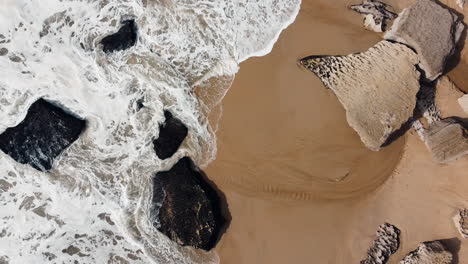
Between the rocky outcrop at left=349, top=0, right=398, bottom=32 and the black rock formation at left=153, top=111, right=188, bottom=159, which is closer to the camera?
the black rock formation at left=153, top=111, right=188, bottom=159

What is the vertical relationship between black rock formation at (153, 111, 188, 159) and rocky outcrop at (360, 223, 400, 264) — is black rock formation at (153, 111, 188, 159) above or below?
above

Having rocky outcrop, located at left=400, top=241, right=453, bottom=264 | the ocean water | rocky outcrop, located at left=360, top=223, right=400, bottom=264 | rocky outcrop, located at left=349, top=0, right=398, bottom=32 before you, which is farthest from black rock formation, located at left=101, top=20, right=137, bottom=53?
rocky outcrop, located at left=400, top=241, right=453, bottom=264

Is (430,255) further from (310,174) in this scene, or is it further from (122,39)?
(122,39)

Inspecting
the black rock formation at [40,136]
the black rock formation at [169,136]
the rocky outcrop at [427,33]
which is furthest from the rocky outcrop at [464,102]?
the black rock formation at [40,136]

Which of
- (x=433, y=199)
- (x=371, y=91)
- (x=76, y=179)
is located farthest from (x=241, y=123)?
(x=433, y=199)

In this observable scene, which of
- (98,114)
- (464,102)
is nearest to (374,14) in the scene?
(464,102)

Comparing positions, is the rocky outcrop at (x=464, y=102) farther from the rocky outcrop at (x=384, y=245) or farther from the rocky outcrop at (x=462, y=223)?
the rocky outcrop at (x=384, y=245)

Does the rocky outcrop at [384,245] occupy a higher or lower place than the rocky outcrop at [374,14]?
lower

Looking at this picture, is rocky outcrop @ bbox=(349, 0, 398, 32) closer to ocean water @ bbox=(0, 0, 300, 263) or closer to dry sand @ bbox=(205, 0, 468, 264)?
dry sand @ bbox=(205, 0, 468, 264)
